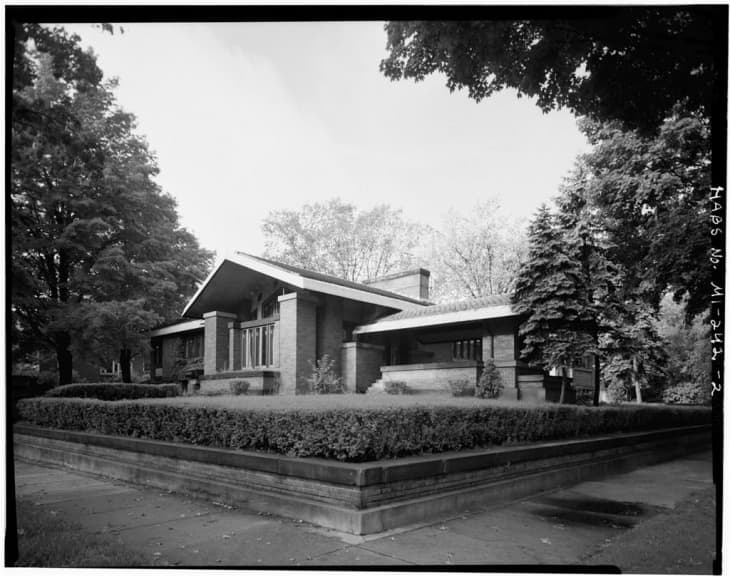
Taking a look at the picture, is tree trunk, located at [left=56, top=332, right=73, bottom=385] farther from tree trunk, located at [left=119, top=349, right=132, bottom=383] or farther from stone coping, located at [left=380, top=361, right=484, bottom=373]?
stone coping, located at [left=380, top=361, right=484, bottom=373]

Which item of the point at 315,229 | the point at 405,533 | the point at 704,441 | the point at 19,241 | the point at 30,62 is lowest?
the point at 704,441

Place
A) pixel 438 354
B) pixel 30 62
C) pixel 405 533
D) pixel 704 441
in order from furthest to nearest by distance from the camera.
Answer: pixel 438 354 < pixel 704 441 < pixel 405 533 < pixel 30 62

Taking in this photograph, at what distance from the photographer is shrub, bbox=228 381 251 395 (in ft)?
59.4

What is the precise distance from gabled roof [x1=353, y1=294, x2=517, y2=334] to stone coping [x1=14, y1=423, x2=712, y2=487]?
5139 millimetres

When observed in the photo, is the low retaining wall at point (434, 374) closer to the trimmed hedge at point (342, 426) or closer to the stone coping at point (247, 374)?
the stone coping at point (247, 374)

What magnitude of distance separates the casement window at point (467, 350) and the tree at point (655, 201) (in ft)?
16.5

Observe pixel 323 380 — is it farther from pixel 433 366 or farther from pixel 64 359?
pixel 64 359

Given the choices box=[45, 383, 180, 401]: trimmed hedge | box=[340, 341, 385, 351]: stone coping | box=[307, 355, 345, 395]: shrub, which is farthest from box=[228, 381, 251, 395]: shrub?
box=[340, 341, 385, 351]: stone coping

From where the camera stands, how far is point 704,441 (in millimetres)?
18781

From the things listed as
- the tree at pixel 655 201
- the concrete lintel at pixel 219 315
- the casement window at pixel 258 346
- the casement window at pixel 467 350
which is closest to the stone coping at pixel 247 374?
the casement window at pixel 258 346

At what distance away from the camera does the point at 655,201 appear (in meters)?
15.0

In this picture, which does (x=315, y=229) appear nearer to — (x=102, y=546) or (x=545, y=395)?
(x=545, y=395)

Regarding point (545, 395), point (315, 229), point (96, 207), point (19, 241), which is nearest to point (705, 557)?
point (19, 241)

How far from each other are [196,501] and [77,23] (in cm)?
591
